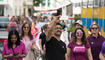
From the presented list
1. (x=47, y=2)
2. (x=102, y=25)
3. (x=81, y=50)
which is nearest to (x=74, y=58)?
(x=81, y=50)

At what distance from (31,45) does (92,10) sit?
43.4 ft

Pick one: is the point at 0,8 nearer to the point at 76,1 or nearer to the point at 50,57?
the point at 76,1

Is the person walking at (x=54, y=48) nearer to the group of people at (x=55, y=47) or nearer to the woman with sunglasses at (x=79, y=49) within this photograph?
the group of people at (x=55, y=47)

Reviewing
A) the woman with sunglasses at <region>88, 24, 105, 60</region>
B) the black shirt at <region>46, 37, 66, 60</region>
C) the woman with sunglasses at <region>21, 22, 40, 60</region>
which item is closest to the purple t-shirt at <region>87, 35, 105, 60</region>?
the woman with sunglasses at <region>88, 24, 105, 60</region>

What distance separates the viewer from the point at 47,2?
11794 centimetres

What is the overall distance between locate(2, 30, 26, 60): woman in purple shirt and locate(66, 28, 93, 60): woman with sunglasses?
104 centimetres

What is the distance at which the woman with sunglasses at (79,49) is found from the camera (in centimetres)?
781

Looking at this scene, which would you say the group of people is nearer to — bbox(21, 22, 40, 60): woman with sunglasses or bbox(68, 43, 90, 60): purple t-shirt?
bbox(68, 43, 90, 60): purple t-shirt

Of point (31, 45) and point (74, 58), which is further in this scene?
point (31, 45)

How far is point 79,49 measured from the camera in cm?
782

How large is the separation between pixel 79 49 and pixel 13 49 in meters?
1.38

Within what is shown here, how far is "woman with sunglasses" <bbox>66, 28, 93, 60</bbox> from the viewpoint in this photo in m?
7.81

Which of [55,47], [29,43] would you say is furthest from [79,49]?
[29,43]

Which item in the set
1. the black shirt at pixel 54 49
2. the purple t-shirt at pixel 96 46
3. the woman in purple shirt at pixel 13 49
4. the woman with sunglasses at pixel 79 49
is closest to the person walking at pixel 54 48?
the black shirt at pixel 54 49
